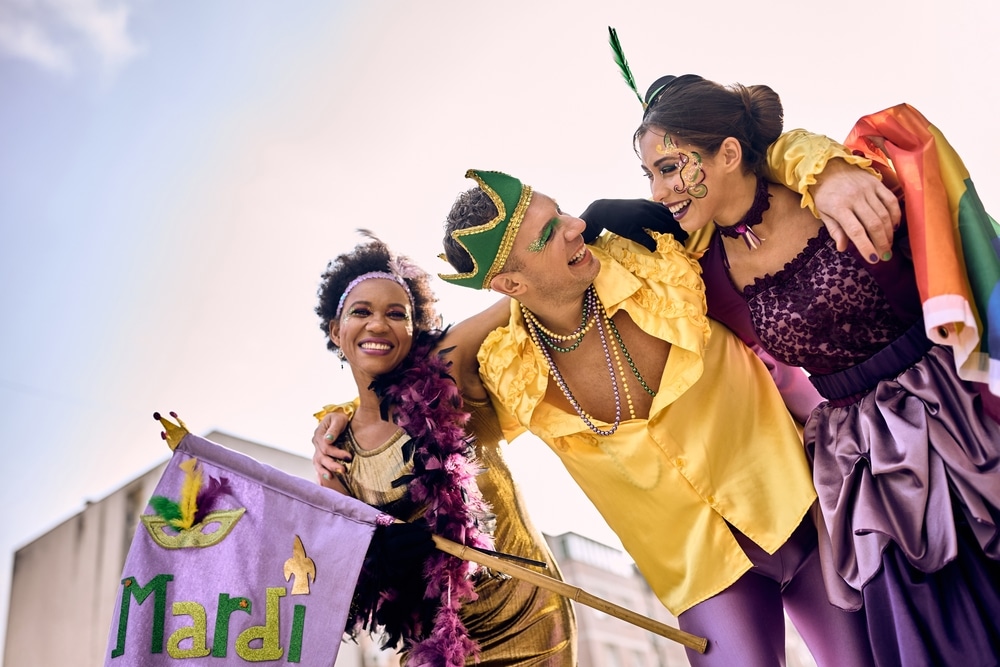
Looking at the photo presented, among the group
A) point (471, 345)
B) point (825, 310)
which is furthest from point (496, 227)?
point (825, 310)

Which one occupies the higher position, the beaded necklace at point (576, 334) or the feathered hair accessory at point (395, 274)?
the feathered hair accessory at point (395, 274)

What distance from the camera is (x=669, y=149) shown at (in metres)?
2.48

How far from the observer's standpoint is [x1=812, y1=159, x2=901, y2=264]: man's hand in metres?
2.15

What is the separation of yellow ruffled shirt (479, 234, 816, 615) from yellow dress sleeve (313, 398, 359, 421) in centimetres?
77

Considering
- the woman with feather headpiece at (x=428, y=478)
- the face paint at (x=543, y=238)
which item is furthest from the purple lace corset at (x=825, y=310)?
the woman with feather headpiece at (x=428, y=478)

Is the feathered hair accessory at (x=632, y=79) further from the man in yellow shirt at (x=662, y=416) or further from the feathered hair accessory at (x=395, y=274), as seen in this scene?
the feathered hair accessory at (x=395, y=274)

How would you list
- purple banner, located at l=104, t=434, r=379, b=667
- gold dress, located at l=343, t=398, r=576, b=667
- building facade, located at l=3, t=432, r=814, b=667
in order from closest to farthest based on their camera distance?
purple banner, located at l=104, t=434, r=379, b=667, gold dress, located at l=343, t=398, r=576, b=667, building facade, located at l=3, t=432, r=814, b=667

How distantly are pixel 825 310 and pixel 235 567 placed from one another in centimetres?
190

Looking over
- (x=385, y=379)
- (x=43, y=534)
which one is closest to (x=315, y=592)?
(x=385, y=379)

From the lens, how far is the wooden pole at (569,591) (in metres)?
2.44

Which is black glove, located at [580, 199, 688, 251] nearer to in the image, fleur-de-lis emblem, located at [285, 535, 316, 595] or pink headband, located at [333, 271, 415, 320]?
pink headband, located at [333, 271, 415, 320]

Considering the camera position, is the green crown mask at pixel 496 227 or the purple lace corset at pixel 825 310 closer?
the purple lace corset at pixel 825 310

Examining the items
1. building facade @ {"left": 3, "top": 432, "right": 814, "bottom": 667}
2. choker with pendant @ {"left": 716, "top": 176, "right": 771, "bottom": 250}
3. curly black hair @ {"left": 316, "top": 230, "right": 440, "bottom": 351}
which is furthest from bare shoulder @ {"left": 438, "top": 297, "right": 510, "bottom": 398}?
building facade @ {"left": 3, "top": 432, "right": 814, "bottom": 667}

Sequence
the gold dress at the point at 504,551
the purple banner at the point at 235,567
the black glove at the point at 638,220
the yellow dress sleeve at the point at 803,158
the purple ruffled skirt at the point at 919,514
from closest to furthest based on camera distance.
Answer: the purple ruffled skirt at the point at 919,514
the yellow dress sleeve at the point at 803,158
the purple banner at the point at 235,567
the black glove at the point at 638,220
the gold dress at the point at 504,551
